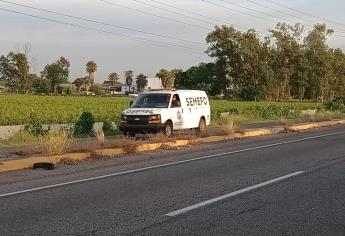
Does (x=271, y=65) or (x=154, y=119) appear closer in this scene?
(x=154, y=119)

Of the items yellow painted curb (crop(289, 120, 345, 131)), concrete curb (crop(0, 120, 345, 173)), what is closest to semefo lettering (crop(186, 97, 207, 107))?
concrete curb (crop(0, 120, 345, 173))

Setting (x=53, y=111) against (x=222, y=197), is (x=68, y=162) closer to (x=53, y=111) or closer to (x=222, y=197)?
(x=222, y=197)

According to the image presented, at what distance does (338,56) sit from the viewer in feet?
352

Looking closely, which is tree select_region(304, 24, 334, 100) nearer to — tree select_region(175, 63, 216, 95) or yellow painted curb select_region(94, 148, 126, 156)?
tree select_region(175, 63, 216, 95)

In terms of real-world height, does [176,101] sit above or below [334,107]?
above

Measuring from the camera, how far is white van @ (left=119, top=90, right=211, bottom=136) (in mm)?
22234

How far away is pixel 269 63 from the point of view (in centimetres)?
9144

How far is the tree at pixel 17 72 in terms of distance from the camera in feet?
457

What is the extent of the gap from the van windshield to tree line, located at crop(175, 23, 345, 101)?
212 feet

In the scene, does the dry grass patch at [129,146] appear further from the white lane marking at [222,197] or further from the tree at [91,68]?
the tree at [91,68]

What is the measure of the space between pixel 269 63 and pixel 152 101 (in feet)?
231

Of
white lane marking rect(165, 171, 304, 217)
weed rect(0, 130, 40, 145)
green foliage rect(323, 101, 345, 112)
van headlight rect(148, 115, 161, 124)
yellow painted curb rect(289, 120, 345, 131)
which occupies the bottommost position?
white lane marking rect(165, 171, 304, 217)

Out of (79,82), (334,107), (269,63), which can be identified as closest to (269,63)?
(269,63)

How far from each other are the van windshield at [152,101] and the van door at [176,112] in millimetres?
272
